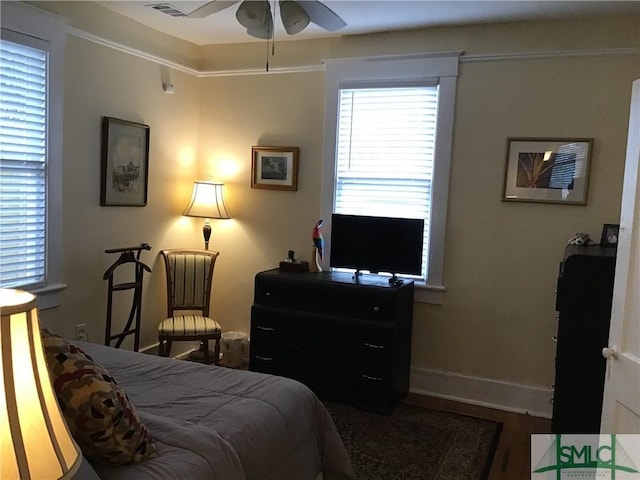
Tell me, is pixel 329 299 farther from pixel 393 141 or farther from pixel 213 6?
pixel 213 6

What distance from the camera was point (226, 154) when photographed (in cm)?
466

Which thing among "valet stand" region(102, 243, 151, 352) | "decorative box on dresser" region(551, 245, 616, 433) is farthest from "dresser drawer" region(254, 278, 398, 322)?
"decorative box on dresser" region(551, 245, 616, 433)

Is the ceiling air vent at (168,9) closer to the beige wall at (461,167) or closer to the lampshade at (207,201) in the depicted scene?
the beige wall at (461,167)

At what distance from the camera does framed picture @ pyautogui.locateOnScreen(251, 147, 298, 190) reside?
173 inches

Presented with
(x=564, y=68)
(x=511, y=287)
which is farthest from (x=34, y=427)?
(x=564, y=68)

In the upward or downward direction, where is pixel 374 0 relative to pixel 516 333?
upward

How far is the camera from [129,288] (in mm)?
3910

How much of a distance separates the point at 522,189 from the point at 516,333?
3.31ft

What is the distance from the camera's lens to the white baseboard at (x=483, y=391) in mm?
3752

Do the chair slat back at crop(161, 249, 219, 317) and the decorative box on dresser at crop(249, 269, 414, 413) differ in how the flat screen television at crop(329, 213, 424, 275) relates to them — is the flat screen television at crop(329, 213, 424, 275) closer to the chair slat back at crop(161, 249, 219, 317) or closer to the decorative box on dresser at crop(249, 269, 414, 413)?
the decorative box on dresser at crop(249, 269, 414, 413)

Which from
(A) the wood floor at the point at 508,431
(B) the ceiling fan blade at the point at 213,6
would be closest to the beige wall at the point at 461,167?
(A) the wood floor at the point at 508,431

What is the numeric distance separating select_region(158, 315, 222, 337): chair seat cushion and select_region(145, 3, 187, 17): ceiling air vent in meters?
2.21

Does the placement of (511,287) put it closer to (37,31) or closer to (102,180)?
(102,180)

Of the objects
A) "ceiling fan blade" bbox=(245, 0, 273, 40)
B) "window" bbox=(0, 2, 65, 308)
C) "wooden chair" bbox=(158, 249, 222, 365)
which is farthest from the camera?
"wooden chair" bbox=(158, 249, 222, 365)
